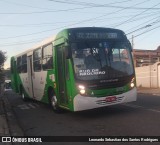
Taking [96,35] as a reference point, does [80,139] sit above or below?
below

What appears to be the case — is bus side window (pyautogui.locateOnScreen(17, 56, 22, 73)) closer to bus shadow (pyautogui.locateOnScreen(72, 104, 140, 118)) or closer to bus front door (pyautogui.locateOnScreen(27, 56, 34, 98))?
bus front door (pyautogui.locateOnScreen(27, 56, 34, 98))

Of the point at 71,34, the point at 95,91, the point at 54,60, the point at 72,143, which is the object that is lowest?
the point at 72,143

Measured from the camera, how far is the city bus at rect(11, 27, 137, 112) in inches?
486

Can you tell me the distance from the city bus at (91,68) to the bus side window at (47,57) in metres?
0.50

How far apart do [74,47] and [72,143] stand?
4289 millimetres

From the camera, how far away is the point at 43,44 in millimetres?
16469

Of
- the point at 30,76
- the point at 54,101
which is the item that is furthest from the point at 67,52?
the point at 30,76

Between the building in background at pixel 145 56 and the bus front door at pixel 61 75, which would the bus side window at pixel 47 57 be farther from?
the building in background at pixel 145 56

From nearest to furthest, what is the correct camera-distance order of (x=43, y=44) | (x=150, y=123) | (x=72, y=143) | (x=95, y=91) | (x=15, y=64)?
1. (x=72, y=143)
2. (x=150, y=123)
3. (x=95, y=91)
4. (x=43, y=44)
5. (x=15, y=64)

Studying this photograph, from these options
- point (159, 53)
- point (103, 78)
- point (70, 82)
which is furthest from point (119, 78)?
point (159, 53)

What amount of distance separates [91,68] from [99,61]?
1.42 feet

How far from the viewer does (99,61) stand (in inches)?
498

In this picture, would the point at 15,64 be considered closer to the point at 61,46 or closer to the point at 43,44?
the point at 43,44

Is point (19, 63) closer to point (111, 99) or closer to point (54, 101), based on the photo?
point (54, 101)
